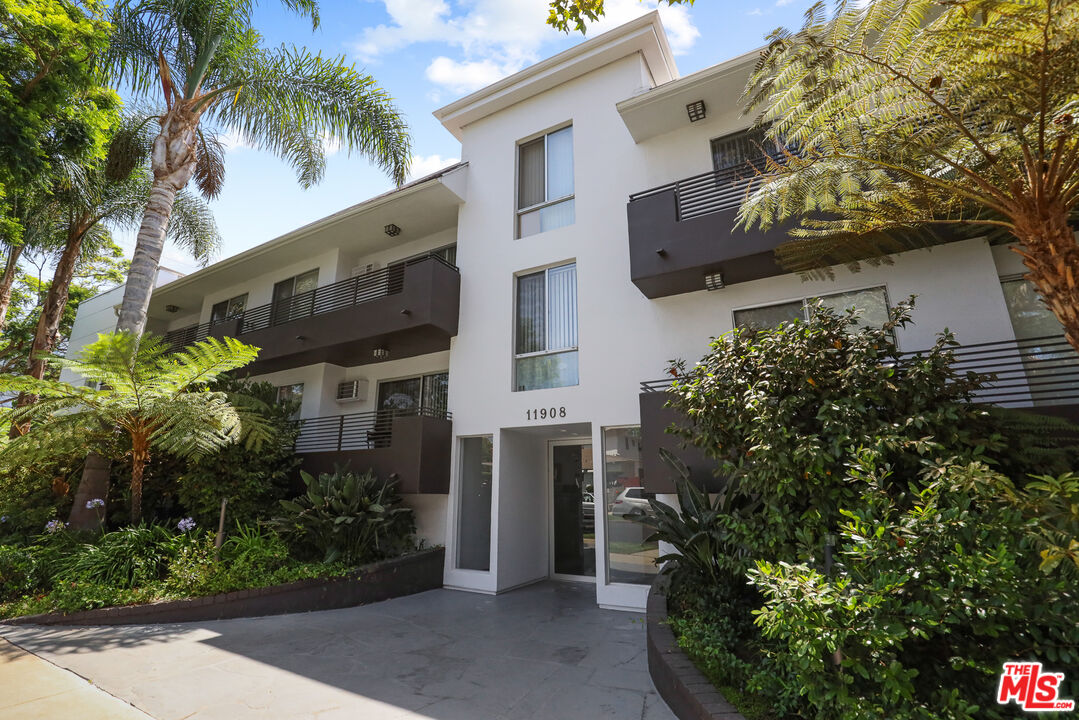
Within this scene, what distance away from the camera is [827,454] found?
4.04m

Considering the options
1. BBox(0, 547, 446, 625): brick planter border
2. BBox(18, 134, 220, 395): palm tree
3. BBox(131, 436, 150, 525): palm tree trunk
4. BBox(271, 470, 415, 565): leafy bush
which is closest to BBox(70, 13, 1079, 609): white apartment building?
BBox(271, 470, 415, 565): leafy bush

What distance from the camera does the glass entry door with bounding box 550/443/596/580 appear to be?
9922 mm

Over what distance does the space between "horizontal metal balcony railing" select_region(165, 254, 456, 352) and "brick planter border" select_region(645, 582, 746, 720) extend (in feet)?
26.8

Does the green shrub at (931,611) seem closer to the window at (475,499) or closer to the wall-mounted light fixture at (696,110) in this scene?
the window at (475,499)

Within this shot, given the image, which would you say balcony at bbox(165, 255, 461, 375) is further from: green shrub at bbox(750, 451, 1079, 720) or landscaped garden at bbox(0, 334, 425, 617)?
green shrub at bbox(750, 451, 1079, 720)

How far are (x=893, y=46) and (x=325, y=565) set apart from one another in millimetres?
9955

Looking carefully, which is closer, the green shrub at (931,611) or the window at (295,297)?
the green shrub at (931,611)

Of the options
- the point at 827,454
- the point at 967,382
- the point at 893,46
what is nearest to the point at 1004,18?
the point at 893,46

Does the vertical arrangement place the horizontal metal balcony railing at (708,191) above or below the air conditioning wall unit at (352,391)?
above

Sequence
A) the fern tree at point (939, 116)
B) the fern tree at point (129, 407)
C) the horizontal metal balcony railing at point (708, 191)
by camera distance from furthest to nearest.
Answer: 1. the horizontal metal balcony railing at point (708, 191)
2. the fern tree at point (129, 407)
3. the fern tree at point (939, 116)

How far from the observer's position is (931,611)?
282 centimetres


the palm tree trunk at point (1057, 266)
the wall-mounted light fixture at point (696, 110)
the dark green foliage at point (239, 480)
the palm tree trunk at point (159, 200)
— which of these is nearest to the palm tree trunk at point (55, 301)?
the palm tree trunk at point (159, 200)

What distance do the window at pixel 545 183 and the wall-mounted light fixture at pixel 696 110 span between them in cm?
267

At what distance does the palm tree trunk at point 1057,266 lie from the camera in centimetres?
395
